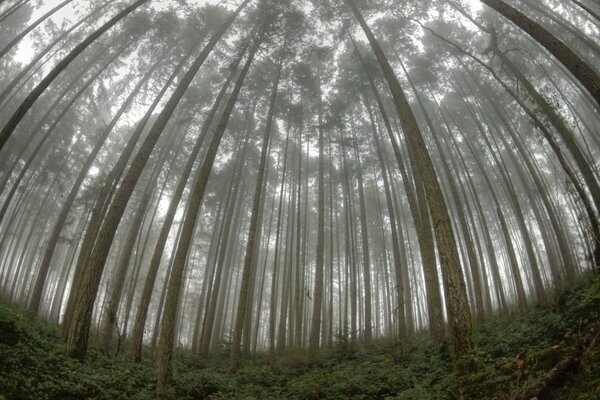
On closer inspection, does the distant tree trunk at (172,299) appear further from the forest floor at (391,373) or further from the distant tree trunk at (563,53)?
the distant tree trunk at (563,53)

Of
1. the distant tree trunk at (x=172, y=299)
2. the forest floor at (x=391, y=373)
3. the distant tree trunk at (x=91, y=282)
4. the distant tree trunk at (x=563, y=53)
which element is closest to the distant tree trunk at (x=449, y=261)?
the forest floor at (x=391, y=373)

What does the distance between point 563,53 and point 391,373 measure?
6.74 m

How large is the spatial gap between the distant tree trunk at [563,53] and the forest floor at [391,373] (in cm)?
269

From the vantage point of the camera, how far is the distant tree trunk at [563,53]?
4.58m

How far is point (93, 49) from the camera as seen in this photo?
15477 mm

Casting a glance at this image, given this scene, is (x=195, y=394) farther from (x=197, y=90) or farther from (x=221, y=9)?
(x=221, y=9)

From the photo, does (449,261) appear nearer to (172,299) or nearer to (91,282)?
(172,299)

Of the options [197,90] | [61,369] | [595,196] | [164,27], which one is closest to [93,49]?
[164,27]

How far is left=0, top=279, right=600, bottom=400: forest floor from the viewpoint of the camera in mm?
3254

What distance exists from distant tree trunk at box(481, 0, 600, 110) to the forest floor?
2687mm

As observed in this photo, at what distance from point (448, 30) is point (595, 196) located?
950 cm

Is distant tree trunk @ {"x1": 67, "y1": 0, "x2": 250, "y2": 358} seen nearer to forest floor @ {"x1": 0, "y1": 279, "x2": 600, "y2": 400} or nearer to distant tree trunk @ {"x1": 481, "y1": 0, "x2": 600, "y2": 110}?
forest floor @ {"x1": 0, "y1": 279, "x2": 600, "y2": 400}

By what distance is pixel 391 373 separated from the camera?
738 centimetres

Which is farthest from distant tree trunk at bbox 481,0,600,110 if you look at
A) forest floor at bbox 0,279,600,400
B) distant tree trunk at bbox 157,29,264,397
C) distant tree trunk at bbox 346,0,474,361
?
distant tree trunk at bbox 157,29,264,397
